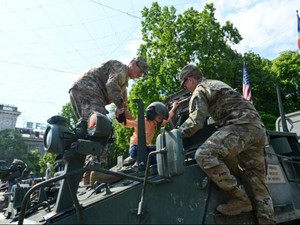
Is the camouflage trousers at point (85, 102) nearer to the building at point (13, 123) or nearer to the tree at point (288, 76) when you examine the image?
the tree at point (288, 76)

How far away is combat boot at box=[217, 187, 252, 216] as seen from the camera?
3.12m

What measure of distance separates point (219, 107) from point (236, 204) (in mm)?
978

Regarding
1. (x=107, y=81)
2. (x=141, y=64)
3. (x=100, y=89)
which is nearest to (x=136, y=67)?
(x=141, y=64)

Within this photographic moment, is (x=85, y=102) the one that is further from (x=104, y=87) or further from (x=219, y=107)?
(x=219, y=107)

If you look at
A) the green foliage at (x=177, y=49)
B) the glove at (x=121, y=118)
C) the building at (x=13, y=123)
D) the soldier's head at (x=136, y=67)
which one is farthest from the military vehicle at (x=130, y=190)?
the building at (x=13, y=123)

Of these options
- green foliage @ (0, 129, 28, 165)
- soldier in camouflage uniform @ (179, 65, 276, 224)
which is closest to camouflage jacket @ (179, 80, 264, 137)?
soldier in camouflage uniform @ (179, 65, 276, 224)

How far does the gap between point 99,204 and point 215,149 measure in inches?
44.3

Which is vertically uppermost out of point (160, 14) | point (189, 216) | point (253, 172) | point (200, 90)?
point (160, 14)

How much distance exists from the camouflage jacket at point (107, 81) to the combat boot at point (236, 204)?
177 centimetres

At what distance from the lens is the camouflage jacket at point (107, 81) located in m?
4.45

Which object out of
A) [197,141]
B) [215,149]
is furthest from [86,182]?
[215,149]

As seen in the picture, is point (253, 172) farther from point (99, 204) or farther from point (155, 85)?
point (155, 85)

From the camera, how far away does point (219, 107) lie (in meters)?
3.69

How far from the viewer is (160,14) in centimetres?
2520
